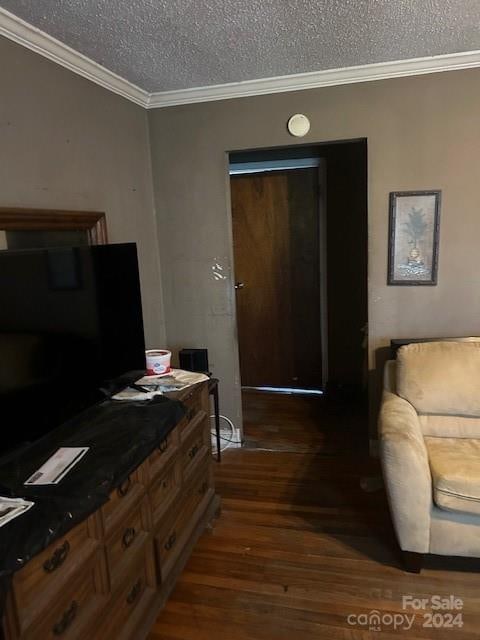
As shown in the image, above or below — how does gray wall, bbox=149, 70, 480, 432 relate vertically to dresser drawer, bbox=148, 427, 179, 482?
above

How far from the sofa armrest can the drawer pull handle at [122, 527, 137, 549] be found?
1.05 metres

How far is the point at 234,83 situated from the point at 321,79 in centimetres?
51

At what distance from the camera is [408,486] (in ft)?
6.28

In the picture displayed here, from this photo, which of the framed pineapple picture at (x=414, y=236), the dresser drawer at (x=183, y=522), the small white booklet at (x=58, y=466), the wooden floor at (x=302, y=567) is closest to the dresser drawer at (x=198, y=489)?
the dresser drawer at (x=183, y=522)

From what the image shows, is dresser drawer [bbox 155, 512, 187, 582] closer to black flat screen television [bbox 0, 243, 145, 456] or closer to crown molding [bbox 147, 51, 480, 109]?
black flat screen television [bbox 0, 243, 145, 456]

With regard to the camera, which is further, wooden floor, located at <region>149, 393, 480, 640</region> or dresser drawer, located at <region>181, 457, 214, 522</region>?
dresser drawer, located at <region>181, 457, 214, 522</region>

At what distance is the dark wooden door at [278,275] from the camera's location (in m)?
4.01

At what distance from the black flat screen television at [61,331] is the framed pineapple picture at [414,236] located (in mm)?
1543

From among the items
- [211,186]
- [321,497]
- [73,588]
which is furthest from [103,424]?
[211,186]

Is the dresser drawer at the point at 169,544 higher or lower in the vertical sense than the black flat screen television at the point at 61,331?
lower

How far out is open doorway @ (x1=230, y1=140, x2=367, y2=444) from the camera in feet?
12.8

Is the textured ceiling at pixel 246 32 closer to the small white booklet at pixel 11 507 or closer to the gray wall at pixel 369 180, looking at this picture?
the gray wall at pixel 369 180

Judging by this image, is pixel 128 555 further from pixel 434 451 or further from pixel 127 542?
pixel 434 451

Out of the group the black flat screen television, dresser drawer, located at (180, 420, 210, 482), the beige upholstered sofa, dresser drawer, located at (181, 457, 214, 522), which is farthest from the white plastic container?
the beige upholstered sofa
